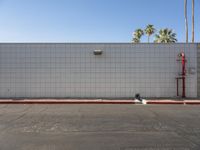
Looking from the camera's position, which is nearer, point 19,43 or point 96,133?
point 96,133

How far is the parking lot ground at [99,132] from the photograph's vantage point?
206 inches

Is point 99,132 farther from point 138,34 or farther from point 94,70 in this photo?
point 138,34

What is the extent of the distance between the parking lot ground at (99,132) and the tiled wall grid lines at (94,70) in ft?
19.8

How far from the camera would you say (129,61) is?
581 inches

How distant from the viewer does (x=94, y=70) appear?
14.8 metres

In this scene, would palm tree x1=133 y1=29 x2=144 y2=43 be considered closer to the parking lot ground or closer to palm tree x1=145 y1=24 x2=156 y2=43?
palm tree x1=145 y1=24 x2=156 y2=43

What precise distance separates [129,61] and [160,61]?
2.14 metres

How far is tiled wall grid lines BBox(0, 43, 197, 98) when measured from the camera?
1475cm

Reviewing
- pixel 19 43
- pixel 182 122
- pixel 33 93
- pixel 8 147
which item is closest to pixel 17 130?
pixel 8 147

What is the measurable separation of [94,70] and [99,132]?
28.4 ft

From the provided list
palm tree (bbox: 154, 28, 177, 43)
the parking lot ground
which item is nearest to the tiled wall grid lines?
the parking lot ground

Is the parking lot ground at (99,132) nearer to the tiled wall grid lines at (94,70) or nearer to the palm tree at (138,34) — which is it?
the tiled wall grid lines at (94,70)

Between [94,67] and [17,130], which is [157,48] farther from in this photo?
[17,130]

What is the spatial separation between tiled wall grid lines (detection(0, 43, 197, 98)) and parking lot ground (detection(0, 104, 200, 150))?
6.05 meters
